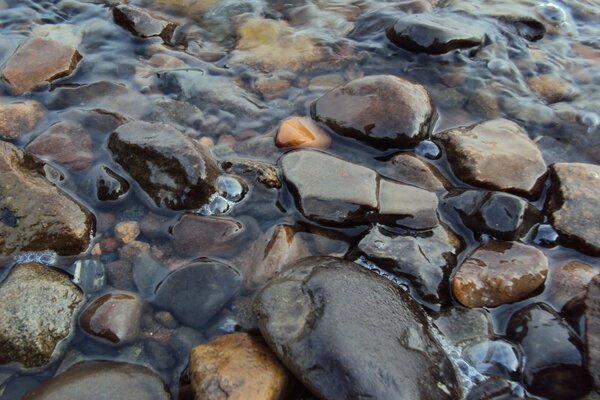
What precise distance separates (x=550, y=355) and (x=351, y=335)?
91 cm

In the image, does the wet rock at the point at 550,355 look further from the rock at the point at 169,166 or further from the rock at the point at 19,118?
the rock at the point at 19,118

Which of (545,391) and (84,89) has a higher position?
(84,89)

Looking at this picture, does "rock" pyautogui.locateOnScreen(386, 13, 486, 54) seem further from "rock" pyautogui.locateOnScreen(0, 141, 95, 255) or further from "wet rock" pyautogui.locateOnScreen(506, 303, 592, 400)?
"rock" pyautogui.locateOnScreen(0, 141, 95, 255)

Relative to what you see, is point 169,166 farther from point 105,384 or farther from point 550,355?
point 550,355

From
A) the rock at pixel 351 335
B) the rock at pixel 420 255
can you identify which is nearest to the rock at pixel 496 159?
the rock at pixel 420 255

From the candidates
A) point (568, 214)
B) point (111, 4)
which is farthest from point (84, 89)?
point (568, 214)

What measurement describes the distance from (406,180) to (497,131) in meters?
0.76

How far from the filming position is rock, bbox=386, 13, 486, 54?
4.01 metres

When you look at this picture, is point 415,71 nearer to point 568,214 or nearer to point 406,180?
point 406,180

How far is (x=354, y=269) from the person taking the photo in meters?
2.44

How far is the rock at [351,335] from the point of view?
2.00 m

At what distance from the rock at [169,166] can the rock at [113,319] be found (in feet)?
2.01

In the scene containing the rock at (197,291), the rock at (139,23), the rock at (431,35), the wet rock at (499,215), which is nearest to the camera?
the rock at (197,291)

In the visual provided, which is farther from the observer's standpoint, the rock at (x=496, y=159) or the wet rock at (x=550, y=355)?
the rock at (x=496, y=159)
